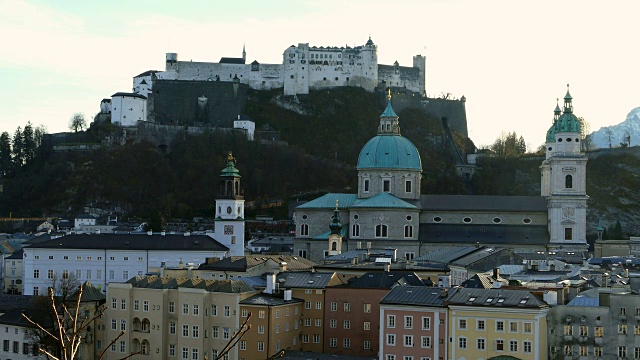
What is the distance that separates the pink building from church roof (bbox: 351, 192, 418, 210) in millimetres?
29283

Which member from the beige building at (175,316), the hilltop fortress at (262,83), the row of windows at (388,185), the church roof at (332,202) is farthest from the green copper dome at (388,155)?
the hilltop fortress at (262,83)

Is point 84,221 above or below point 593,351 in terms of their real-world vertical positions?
above

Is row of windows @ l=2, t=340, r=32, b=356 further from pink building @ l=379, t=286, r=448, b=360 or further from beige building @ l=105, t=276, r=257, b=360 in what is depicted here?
pink building @ l=379, t=286, r=448, b=360

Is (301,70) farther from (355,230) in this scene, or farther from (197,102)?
(355,230)

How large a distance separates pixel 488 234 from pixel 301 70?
60.9 m

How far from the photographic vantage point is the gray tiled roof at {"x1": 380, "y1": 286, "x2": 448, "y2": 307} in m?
40.5

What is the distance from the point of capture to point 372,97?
415ft

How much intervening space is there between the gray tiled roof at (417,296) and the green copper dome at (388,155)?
107 feet

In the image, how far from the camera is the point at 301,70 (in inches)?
4988

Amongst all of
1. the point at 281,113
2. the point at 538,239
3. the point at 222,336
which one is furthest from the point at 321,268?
the point at 281,113

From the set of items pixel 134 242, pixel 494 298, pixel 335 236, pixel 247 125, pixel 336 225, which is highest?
pixel 247 125

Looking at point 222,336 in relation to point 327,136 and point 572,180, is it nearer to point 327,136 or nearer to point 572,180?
point 572,180

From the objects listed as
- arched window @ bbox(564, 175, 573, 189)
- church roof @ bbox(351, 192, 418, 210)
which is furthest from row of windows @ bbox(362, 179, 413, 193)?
arched window @ bbox(564, 175, 573, 189)

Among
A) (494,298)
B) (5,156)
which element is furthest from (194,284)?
(5,156)
